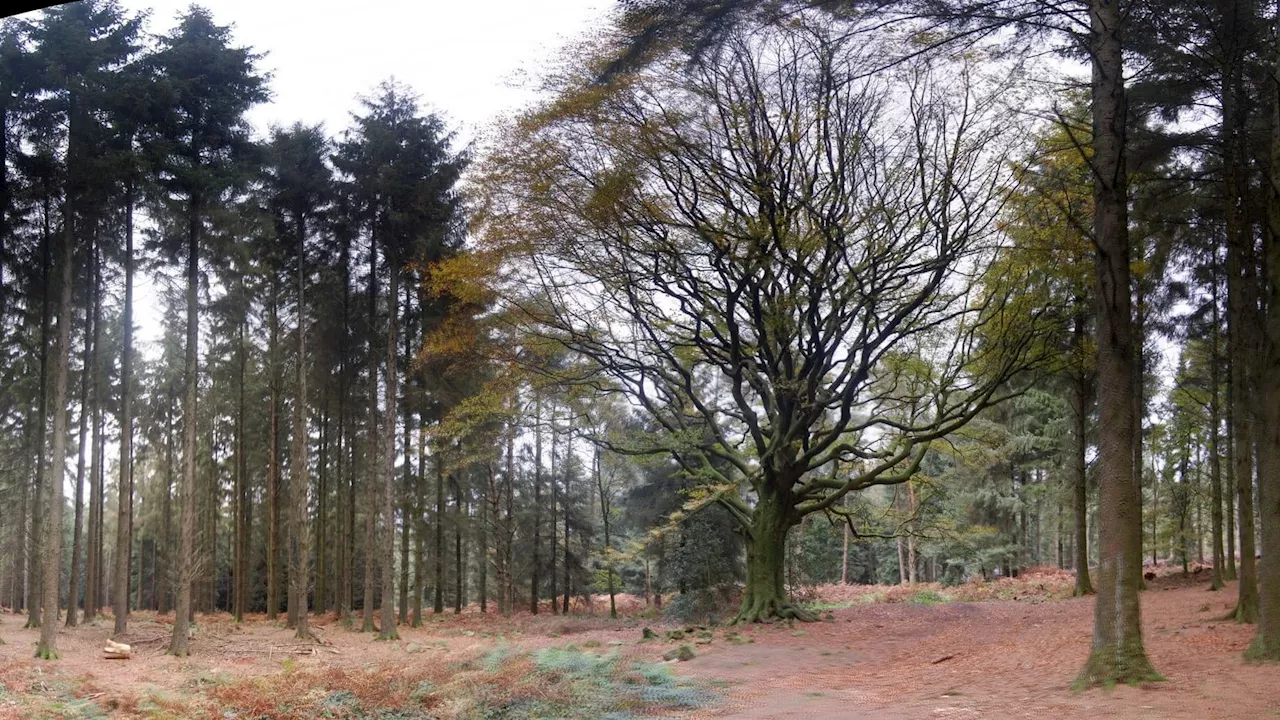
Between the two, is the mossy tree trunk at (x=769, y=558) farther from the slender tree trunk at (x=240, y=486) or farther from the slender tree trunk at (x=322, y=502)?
the slender tree trunk at (x=240, y=486)

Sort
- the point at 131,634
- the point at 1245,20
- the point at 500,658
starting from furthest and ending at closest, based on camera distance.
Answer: the point at 131,634, the point at 500,658, the point at 1245,20

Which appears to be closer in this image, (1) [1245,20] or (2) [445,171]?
(1) [1245,20]

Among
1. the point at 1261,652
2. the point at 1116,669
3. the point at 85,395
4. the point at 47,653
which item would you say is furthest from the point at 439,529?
the point at 1261,652

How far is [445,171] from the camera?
18.7 meters

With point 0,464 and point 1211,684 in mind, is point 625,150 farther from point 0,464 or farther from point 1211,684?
point 0,464

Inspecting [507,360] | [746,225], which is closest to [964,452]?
[746,225]

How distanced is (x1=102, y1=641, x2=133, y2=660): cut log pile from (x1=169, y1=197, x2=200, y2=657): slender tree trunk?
652 millimetres

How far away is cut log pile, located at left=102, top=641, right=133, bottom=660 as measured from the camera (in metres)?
12.9

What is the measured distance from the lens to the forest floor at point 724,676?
6664 millimetres

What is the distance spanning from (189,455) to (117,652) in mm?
3239

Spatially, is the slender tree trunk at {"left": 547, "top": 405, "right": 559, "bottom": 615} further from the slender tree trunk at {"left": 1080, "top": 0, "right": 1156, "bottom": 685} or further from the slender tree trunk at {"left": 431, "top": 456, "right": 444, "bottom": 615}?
the slender tree trunk at {"left": 1080, "top": 0, "right": 1156, "bottom": 685}

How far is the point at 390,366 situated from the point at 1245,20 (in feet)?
49.1

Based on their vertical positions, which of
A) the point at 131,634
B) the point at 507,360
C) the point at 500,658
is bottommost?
the point at 131,634

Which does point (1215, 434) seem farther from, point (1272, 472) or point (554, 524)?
point (554, 524)
